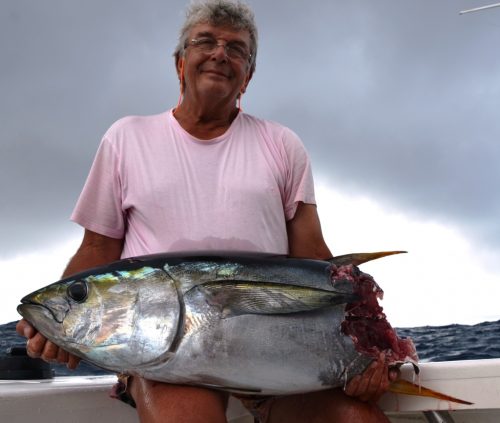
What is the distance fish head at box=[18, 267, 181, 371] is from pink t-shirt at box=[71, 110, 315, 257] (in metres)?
0.47

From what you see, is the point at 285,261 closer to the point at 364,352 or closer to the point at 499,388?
the point at 364,352

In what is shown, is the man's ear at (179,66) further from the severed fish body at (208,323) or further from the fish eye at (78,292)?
the fish eye at (78,292)

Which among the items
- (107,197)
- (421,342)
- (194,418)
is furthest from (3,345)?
(421,342)

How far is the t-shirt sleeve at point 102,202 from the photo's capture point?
102 inches

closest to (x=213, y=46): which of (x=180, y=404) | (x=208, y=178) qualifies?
(x=208, y=178)

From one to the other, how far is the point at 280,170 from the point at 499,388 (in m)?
1.24

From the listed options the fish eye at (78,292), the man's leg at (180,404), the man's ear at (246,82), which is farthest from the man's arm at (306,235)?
the fish eye at (78,292)

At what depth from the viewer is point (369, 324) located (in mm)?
2113

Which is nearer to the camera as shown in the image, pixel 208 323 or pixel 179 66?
pixel 208 323

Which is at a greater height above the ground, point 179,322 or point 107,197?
point 107,197

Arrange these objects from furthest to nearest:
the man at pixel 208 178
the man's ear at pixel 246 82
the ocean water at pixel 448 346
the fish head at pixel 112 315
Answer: the ocean water at pixel 448 346 → the man's ear at pixel 246 82 → the man at pixel 208 178 → the fish head at pixel 112 315

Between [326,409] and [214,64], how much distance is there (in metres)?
1.49

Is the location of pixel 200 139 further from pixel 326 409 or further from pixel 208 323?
pixel 326 409

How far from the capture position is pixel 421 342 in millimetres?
11891
